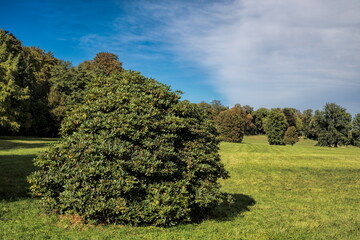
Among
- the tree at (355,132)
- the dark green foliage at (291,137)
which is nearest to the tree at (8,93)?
the dark green foliage at (291,137)

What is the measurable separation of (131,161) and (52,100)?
174ft

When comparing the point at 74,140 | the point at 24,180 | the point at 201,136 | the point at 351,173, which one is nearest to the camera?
the point at 74,140

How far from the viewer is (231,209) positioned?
444 inches

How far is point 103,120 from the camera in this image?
8.45 m

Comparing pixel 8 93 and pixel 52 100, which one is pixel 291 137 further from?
pixel 8 93

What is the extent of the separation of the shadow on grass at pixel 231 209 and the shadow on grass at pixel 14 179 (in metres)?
7.48

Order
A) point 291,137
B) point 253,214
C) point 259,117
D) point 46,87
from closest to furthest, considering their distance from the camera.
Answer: point 253,214 → point 46,87 → point 291,137 → point 259,117

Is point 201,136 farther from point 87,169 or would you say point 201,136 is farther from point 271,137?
point 271,137

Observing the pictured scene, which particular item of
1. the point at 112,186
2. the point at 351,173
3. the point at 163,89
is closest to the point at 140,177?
the point at 112,186

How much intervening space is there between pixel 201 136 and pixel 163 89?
7.04 feet

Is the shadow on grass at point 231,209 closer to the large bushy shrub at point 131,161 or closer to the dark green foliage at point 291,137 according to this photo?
the large bushy shrub at point 131,161

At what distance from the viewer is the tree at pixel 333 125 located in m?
76.9

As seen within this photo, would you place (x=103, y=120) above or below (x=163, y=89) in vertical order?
below

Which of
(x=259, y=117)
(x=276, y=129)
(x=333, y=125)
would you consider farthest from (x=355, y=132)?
(x=259, y=117)
